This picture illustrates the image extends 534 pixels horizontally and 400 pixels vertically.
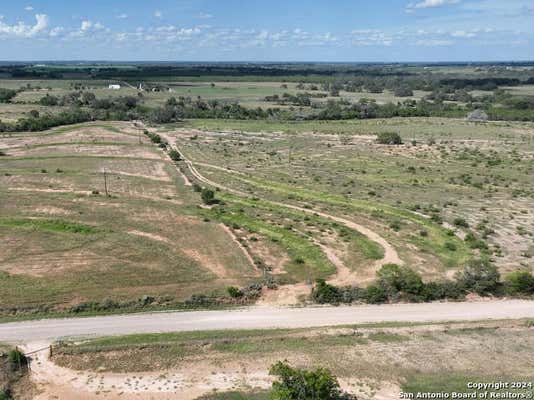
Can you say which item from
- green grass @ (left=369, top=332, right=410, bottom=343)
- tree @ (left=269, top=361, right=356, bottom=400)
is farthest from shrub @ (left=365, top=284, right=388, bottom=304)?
tree @ (left=269, top=361, right=356, bottom=400)

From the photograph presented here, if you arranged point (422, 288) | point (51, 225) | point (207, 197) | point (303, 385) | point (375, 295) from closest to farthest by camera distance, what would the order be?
point (303, 385) → point (375, 295) → point (422, 288) → point (51, 225) → point (207, 197)

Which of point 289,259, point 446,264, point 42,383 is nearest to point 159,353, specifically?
point 42,383

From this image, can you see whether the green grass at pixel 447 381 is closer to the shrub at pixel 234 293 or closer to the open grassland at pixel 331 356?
the open grassland at pixel 331 356

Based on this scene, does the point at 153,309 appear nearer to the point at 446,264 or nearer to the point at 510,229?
the point at 446,264

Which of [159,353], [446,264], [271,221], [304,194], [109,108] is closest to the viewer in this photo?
[159,353]

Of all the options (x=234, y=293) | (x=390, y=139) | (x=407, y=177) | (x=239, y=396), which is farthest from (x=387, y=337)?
(x=390, y=139)

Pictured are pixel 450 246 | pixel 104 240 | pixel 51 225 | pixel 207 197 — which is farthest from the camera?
pixel 207 197

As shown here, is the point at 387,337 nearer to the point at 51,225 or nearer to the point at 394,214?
the point at 394,214
